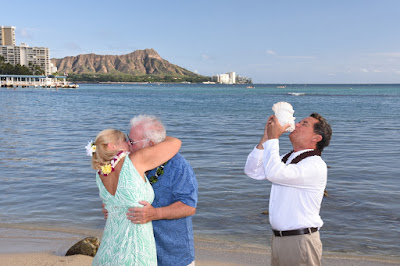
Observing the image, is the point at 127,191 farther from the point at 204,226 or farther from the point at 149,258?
the point at 204,226

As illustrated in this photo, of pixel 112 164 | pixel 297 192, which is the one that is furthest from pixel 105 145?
pixel 297 192

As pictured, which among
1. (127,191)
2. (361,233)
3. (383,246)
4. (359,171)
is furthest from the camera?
(359,171)

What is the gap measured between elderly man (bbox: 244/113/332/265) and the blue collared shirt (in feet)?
2.06

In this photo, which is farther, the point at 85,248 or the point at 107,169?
the point at 85,248

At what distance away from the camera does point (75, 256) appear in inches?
246

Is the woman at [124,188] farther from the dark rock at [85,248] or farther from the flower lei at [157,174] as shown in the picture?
the dark rock at [85,248]

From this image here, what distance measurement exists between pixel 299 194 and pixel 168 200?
1053mm

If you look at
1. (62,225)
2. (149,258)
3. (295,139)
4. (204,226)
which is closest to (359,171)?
(204,226)

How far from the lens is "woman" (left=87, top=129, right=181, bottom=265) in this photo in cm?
295

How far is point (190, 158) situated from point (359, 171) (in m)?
5.83

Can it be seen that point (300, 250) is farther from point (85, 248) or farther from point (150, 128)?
point (85, 248)

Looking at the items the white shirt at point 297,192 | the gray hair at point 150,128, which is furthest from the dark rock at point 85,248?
the gray hair at point 150,128

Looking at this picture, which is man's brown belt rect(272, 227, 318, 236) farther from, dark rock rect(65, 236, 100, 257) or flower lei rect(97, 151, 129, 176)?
dark rock rect(65, 236, 100, 257)

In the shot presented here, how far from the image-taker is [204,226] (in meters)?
8.27
